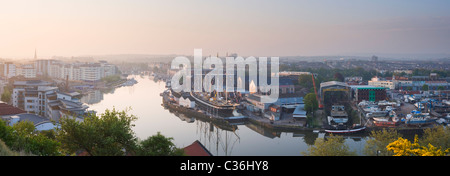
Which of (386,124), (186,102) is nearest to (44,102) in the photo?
(186,102)

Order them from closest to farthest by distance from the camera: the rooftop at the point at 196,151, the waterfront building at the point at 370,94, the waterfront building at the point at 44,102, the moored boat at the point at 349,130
Answer: the rooftop at the point at 196,151, the moored boat at the point at 349,130, the waterfront building at the point at 44,102, the waterfront building at the point at 370,94

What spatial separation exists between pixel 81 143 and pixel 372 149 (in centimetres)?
215

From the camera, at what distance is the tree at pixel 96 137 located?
2010 millimetres

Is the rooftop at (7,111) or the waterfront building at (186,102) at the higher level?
the rooftop at (7,111)

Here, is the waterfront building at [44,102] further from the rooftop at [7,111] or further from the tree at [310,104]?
the tree at [310,104]

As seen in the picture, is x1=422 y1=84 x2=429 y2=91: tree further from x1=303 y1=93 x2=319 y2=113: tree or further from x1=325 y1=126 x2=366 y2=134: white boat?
x1=325 y1=126 x2=366 y2=134: white boat

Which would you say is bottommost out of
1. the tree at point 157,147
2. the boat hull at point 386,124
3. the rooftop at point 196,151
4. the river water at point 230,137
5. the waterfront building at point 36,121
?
the river water at point 230,137

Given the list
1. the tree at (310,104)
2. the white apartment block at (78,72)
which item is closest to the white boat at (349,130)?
the tree at (310,104)

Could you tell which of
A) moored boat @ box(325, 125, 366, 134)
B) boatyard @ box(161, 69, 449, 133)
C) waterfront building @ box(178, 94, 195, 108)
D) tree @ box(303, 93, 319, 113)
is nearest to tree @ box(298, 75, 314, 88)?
boatyard @ box(161, 69, 449, 133)

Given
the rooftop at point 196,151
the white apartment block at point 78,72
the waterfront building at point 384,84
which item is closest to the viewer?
the rooftop at point 196,151

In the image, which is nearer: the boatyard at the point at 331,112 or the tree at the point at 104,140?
the tree at the point at 104,140

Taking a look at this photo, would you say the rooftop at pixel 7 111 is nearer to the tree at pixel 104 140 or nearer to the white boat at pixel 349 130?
the tree at pixel 104 140

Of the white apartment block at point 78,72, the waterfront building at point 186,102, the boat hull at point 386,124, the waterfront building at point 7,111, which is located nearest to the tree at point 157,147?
the waterfront building at point 7,111
